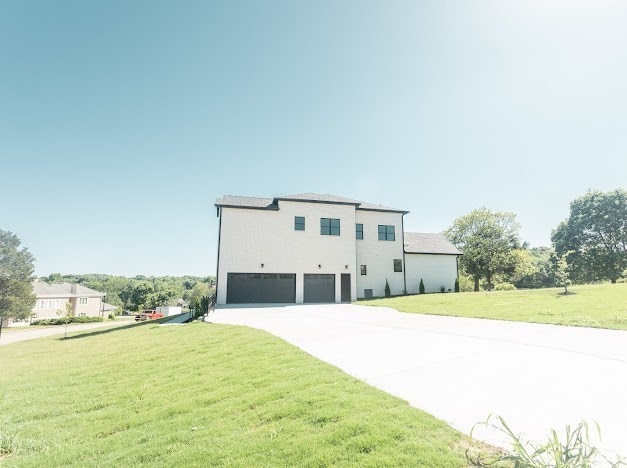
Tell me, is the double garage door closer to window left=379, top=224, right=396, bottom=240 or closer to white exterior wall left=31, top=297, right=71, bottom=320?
window left=379, top=224, right=396, bottom=240

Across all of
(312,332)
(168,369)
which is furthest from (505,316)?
(168,369)

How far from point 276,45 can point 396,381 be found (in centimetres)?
1443

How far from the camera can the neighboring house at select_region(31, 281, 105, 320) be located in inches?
2222

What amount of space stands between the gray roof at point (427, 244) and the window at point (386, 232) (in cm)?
205

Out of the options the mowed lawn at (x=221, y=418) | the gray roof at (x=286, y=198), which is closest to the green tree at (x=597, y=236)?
the gray roof at (x=286, y=198)

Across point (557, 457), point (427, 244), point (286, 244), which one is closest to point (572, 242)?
point (427, 244)

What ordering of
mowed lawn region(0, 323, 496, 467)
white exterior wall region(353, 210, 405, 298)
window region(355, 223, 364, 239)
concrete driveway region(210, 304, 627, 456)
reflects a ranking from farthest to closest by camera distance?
window region(355, 223, 364, 239)
white exterior wall region(353, 210, 405, 298)
concrete driveway region(210, 304, 627, 456)
mowed lawn region(0, 323, 496, 467)

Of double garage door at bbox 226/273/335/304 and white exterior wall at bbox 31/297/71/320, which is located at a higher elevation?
double garage door at bbox 226/273/335/304

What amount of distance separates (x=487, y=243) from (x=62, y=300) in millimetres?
75576

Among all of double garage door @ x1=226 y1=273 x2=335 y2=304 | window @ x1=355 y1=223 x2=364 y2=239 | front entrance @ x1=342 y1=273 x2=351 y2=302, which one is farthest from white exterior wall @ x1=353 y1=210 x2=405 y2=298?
double garage door @ x1=226 y1=273 x2=335 y2=304

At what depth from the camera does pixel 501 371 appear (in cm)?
499

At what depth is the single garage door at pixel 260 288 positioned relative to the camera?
22.5 meters

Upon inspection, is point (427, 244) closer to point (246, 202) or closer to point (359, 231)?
point (359, 231)

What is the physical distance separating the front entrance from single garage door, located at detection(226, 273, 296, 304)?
424cm
